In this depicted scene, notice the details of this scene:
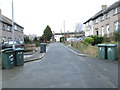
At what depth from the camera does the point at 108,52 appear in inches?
507

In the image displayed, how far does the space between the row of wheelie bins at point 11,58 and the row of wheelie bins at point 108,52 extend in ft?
23.5

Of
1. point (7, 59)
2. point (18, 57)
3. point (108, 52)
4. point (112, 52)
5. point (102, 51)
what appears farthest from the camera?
point (102, 51)

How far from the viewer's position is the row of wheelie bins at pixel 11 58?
950 cm

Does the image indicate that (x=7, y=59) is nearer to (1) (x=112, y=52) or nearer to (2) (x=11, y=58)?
(2) (x=11, y=58)

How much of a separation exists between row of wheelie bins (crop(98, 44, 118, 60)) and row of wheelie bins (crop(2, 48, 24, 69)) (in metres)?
7.15

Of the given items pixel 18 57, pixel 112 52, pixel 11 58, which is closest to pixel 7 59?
pixel 11 58

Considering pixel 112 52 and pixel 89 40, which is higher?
pixel 89 40

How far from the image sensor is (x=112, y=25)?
28828 mm

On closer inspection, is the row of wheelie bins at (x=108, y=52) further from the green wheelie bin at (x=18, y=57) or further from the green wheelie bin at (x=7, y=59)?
the green wheelie bin at (x=7, y=59)

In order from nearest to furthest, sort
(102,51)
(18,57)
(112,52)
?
(18,57)
(112,52)
(102,51)

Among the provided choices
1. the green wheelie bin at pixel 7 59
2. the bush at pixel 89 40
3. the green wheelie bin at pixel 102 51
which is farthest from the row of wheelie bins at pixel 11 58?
the bush at pixel 89 40

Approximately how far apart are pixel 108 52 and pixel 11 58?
790cm

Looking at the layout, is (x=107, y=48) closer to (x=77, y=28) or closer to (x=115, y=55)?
(x=115, y=55)

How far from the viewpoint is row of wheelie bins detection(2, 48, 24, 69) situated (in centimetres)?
950
